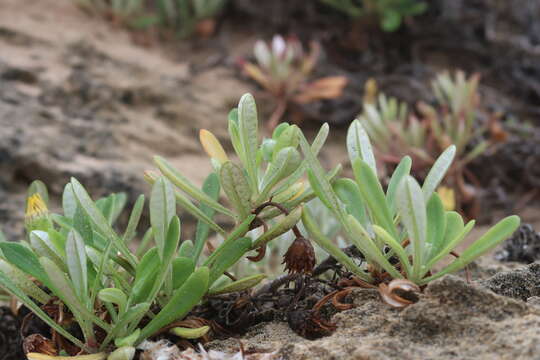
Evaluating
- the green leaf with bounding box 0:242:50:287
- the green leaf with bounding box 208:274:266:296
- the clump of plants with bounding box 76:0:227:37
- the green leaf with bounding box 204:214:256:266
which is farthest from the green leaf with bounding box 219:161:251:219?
the clump of plants with bounding box 76:0:227:37

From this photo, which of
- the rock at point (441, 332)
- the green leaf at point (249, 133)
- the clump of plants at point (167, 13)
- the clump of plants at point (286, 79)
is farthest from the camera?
the clump of plants at point (167, 13)

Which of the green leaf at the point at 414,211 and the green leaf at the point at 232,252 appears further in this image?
the green leaf at the point at 232,252

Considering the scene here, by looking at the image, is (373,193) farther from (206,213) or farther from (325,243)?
(206,213)

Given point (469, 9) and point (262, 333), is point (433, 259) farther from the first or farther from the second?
point (469, 9)

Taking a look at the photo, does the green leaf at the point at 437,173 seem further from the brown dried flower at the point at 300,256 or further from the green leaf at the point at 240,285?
the green leaf at the point at 240,285

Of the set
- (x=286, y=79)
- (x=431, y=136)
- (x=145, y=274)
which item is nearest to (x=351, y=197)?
(x=145, y=274)

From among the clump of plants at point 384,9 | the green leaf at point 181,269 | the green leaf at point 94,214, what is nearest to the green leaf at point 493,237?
the green leaf at point 181,269
